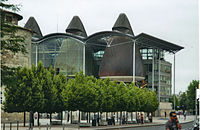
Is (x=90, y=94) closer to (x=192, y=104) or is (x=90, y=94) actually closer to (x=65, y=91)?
(x=65, y=91)

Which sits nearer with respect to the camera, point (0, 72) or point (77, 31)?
point (0, 72)

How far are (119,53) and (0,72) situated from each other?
95.0 meters

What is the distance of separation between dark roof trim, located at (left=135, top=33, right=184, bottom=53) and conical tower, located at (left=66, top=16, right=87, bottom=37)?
36.6m

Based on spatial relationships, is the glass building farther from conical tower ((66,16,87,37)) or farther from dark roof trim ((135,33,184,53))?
conical tower ((66,16,87,37))

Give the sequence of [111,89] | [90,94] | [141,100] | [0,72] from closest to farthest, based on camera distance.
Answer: [0,72] → [90,94] → [111,89] → [141,100]

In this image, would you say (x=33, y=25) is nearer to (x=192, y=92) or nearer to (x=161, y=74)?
(x=161, y=74)

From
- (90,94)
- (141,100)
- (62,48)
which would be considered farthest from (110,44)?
(90,94)

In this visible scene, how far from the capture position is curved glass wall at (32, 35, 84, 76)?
372ft

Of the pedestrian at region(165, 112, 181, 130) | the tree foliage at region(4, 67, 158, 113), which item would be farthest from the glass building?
the pedestrian at region(165, 112, 181, 130)

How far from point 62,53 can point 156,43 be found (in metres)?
27.9

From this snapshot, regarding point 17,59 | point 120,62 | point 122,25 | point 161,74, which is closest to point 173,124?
point 17,59

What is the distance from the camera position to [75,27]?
13988cm

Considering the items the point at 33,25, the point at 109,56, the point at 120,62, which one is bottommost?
the point at 120,62

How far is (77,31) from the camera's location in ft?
460
